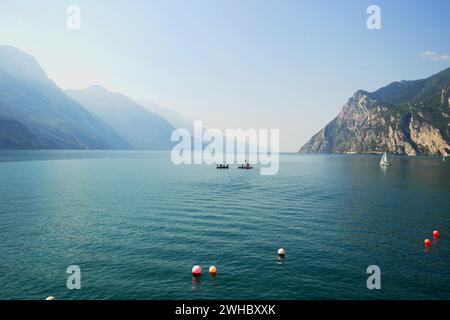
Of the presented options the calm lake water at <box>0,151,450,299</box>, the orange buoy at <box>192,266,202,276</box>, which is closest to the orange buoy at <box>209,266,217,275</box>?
the calm lake water at <box>0,151,450,299</box>

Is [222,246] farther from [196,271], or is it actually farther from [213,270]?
[196,271]

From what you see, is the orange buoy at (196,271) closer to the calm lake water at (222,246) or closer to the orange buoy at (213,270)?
the calm lake water at (222,246)

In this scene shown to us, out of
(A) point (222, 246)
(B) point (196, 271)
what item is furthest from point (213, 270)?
(A) point (222, 246)

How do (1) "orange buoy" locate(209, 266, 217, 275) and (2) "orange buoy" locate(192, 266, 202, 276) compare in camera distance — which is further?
(1) "orange buoy" locate(209, 266, 217, 275)

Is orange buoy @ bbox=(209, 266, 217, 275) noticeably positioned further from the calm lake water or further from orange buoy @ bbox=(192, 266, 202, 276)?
orange buoy @ bbox=(192, 266, 202, 276)

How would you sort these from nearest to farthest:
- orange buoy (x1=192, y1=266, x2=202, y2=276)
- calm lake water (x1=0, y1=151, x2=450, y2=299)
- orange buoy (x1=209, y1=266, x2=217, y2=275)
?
calm lake water (x1=0, y1=151, x2=450, y2=299) < orange buoy (x1=192, y1=266, x2=202, y2=276) < orange buoy (x1=209, y1=266, x2=217, y2=275)

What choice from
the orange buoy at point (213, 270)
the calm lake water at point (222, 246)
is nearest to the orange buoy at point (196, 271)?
the calm lake water at point (222, 246)

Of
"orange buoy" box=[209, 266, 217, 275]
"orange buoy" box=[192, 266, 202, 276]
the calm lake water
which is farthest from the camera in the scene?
"orange buoy" box=[209, 266, 217, 275]

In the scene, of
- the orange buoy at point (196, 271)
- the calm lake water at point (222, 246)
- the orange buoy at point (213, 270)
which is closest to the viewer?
the calm lake water at point (222, 246)
